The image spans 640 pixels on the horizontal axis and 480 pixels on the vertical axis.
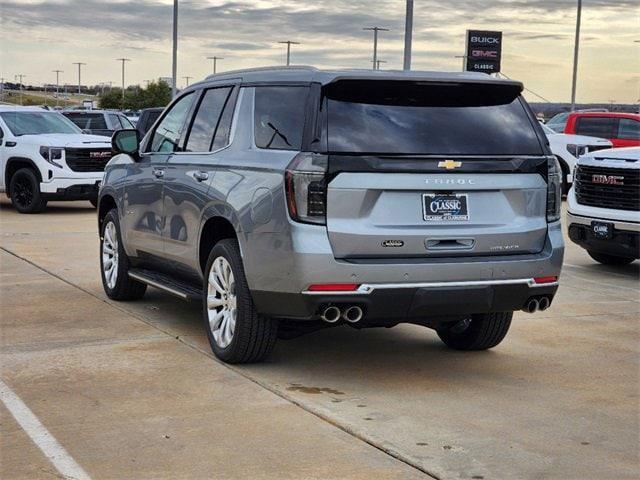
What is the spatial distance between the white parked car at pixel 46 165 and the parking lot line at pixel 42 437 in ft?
40.5

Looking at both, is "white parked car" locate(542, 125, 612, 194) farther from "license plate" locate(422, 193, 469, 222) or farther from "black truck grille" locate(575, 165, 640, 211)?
"license plate" locate(422, 193, 469, 222)

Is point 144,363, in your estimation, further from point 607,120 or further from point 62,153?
point 607,120

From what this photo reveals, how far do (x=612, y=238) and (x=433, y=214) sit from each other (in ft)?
18.1

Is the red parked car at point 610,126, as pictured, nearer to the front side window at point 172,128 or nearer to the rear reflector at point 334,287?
the front side window at point 172,128

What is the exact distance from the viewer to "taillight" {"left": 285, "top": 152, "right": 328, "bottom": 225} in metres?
6.07

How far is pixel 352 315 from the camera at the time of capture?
6.14 metres

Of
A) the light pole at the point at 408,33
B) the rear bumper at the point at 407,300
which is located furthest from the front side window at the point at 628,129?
the rear bumper at the point at 407,300

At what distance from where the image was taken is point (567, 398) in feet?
20.5

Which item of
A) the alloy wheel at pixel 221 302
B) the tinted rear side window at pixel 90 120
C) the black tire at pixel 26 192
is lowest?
the black tire at pixel 26 192

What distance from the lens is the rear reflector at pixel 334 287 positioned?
19.8ft

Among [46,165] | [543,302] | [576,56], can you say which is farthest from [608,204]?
[576,56]

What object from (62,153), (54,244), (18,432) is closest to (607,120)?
(62,153)

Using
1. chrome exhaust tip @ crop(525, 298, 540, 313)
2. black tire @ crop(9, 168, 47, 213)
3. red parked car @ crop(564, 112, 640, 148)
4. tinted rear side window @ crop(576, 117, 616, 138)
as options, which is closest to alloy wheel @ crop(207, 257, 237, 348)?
chrome exhaust tip @ crop(525, 298, 540, 313)

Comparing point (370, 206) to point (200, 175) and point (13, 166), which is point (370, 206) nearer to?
point (200, 175)
